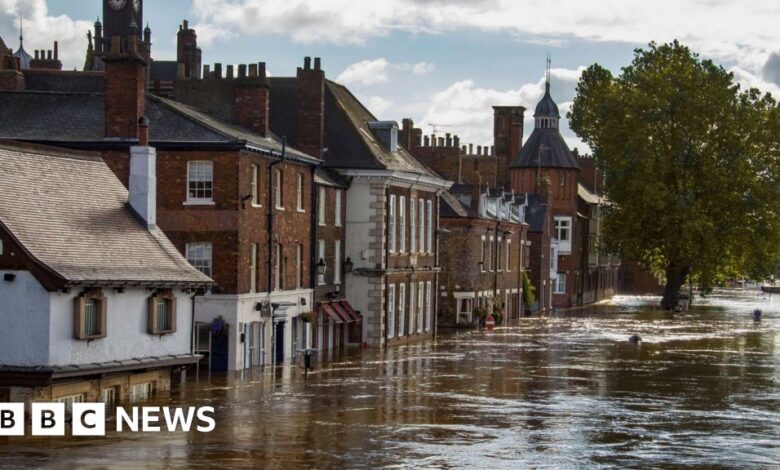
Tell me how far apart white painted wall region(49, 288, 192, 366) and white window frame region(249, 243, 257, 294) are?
9298 mm

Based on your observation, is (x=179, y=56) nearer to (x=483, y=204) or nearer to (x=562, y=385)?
(x=483, y=204)

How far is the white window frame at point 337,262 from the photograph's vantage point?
64000 mm

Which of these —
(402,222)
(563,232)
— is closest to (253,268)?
(402,222)

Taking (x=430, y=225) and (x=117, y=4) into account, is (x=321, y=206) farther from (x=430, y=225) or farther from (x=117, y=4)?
(x=117, y=4)

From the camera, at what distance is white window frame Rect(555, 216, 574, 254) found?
399 ft

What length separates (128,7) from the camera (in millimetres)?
137250

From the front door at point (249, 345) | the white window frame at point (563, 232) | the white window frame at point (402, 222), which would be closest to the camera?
the front door at point (249, 345)

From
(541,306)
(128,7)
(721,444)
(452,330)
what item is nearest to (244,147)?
(721,444)

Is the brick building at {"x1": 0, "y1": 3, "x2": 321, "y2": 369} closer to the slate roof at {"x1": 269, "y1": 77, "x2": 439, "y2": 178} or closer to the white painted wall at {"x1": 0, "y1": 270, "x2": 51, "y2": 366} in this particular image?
the slate roof at {"x1": 269, "y1": 77, "x2": 439, "y2": 178}

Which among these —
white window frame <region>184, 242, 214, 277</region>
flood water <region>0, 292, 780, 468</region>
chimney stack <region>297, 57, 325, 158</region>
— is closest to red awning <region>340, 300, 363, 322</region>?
flood water <region>0, 292, 780, 468</region>

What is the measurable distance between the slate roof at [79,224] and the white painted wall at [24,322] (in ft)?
2.37

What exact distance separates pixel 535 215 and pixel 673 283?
11023 mm

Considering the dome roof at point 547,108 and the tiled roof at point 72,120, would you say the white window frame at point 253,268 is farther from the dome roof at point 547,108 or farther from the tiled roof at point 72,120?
the dome roof at point 547,108

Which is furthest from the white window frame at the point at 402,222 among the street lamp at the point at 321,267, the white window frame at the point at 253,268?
the white window frame at the point at 253,268
